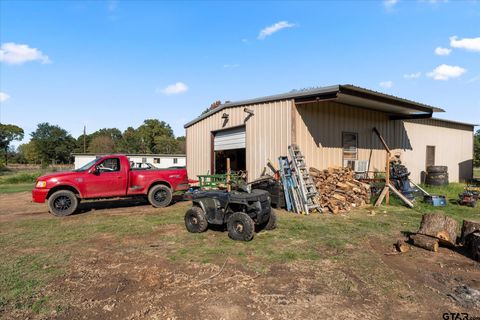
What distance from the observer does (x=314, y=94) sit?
29.9ft

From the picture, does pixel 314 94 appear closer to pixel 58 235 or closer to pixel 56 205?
pixel 58 235

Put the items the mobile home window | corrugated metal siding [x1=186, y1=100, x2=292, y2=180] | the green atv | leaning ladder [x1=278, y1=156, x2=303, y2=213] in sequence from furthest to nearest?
the mobile home window
corrugated metal siding [x1=186, y1=100, x2=292, y2=180]
leaning ladder [x1=278, y1=156, x2=303, y2=213]
the green atv

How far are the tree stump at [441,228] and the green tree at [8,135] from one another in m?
90.1

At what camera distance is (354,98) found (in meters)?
10.0

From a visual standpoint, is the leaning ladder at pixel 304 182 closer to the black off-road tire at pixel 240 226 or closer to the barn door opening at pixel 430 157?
the black off-road tire at pixel 240 226

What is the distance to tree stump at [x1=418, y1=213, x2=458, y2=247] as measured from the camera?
516cm

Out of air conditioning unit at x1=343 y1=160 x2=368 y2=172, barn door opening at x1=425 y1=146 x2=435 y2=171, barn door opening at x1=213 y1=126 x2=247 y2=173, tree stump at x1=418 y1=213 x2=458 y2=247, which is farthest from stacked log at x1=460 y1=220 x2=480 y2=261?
barn door opening at x1=425 y1=146 x2=435 y2=171

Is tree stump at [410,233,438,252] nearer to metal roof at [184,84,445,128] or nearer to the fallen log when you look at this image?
the fallen log

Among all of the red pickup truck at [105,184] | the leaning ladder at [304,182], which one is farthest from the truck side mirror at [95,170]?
the leaning ladder at [304,182]

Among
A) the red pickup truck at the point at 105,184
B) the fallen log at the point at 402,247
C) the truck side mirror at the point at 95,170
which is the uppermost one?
the truck side mirror at the point at 95,170

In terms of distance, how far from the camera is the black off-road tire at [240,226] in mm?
5438

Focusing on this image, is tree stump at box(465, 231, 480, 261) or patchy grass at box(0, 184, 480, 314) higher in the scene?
tree stump at box(465, 231, 480, 261)

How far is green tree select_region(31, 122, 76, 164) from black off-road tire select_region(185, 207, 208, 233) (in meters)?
78.0

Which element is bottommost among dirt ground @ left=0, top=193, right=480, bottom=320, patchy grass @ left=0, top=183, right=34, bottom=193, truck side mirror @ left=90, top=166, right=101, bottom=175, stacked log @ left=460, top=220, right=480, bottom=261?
patchy grass @ left=0, top=183, right=34, bottom=193
